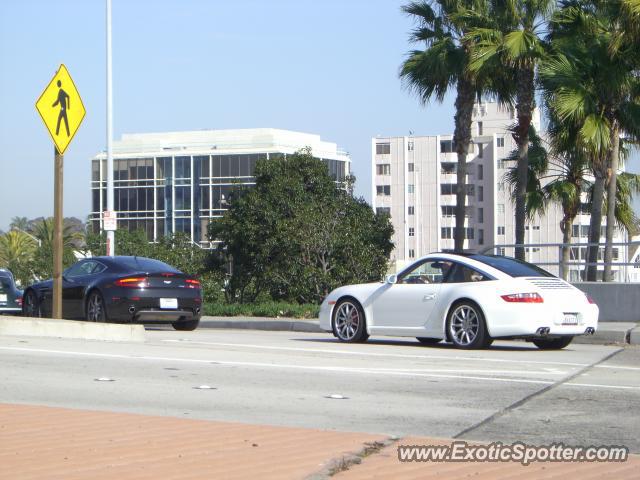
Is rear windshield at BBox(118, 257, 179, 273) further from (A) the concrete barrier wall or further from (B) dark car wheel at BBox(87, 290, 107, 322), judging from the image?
(A) the concrete barrier wall

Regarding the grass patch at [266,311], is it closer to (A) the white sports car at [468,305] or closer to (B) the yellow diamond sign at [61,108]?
(A) the white sports car at [468,305]

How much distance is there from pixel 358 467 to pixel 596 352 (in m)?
9.05

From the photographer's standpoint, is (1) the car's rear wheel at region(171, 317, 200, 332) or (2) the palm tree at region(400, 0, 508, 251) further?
(2) the palm tree at region(400, 0, 508, 251)

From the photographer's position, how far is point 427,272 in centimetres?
1552

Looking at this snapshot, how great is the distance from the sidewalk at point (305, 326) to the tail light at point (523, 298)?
3.00 m

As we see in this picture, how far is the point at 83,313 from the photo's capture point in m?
19.1

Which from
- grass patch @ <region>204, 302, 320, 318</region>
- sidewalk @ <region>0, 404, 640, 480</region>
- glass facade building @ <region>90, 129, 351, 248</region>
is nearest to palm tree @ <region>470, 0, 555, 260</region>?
grass patch @ <region>204, 302, 320, 318</region>

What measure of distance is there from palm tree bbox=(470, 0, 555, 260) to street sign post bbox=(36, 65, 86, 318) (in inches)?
513

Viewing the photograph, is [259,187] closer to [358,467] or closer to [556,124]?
[556,124]

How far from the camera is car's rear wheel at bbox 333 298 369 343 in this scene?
52.4ft

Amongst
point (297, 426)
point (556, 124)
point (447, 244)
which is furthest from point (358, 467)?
point (447, 244)

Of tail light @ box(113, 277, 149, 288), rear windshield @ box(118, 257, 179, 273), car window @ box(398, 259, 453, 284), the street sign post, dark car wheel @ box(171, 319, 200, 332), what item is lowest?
dark car wheel @ box(171, 319, 200, 332)

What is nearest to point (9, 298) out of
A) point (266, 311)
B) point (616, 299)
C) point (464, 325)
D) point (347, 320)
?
point (266, 311)

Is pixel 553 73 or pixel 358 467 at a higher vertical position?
pixel 553 73
